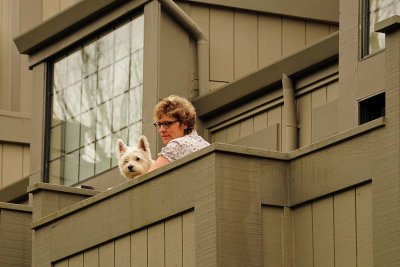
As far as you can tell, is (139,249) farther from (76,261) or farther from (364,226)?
(364,226)

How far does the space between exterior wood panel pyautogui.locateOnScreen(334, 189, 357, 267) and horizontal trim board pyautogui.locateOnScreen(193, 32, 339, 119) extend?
5.89 m

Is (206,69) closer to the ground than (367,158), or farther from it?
farther from it

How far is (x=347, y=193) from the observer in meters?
14.1

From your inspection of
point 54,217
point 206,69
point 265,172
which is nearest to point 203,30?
point 206,69

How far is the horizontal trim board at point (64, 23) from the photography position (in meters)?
22.8

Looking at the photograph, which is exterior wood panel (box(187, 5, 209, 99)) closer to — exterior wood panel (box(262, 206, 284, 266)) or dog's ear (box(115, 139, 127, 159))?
dog's ear (box(115, 139, 127, 159))

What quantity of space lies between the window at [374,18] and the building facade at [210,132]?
0.02m

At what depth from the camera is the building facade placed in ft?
46.4

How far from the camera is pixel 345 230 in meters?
14.0

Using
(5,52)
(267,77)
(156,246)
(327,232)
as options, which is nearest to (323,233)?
(327,232)

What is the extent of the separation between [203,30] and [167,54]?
92cm

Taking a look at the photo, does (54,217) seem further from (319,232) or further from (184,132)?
(319,232)

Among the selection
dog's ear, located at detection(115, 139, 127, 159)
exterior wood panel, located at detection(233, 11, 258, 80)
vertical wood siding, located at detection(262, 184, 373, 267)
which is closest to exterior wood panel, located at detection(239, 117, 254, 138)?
exterior wood panel, located at detection(233, 11, 258, 80)

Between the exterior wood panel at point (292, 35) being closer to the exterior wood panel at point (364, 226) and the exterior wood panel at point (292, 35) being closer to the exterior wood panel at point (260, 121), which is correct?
the exterior wood panel at point (260, 121)
